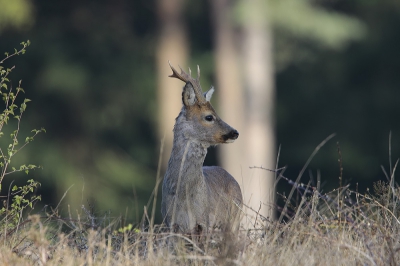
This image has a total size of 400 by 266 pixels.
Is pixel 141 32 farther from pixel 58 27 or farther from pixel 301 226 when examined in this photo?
pixel 301 226

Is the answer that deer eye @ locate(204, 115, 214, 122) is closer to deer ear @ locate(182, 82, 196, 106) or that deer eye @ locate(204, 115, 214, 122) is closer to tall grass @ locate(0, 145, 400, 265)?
deer ear @ locate(182, 82, 196, 106)

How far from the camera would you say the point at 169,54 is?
65.2 ft

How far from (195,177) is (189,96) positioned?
2.54ft

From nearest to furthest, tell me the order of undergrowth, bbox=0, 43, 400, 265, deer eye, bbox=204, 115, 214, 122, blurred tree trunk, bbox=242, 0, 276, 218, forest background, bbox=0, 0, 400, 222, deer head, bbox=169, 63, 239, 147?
undergrowth, bbox=0, 43, 400, 265, deer head, bbox=169, 63, 239, 147, deer eye, bbox=204, 115, 214, 122, blurred tree trunk, bbox=242, 0, 276, 218, forest background, bbox=0, 0, 400, 222

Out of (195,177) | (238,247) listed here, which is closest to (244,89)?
(195,177)

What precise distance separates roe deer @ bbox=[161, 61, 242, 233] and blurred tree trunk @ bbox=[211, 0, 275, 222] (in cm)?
1099

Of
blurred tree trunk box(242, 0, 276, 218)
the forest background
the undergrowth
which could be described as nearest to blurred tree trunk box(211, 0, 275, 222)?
blurred tree trunk box(242, 0, 276, 218)

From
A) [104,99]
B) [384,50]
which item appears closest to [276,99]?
[384,50]

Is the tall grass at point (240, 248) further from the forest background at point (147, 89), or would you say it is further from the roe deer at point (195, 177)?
the forest background at point (147, 89)

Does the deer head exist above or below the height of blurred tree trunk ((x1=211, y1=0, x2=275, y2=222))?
above

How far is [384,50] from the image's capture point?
22.5 meters

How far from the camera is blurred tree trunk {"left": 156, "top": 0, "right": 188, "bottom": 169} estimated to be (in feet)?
65.2

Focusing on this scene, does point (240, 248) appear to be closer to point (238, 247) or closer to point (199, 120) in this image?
point (238, 247)

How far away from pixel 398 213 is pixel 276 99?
56.3ft
